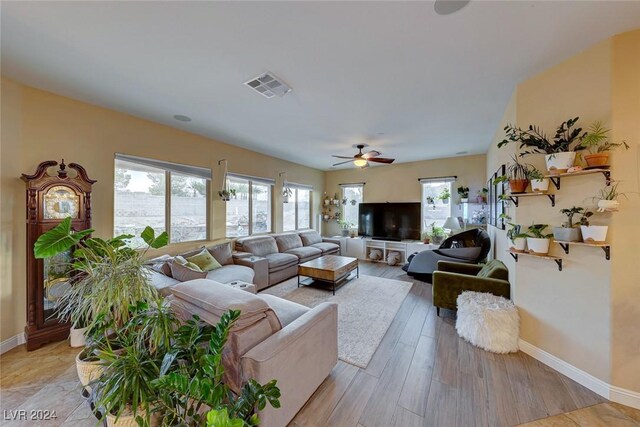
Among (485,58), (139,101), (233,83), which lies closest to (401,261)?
(485,58)

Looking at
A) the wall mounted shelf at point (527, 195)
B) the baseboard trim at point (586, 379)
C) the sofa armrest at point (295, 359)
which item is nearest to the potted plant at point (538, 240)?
the wall mounted shelf at point (527, 195)

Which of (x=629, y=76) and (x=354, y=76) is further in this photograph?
(x=354, y=76)

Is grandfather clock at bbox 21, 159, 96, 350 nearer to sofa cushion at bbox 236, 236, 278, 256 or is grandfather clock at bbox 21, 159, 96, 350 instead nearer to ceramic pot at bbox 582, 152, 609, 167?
sofa cushion at bbox 236, 236, 278, 256

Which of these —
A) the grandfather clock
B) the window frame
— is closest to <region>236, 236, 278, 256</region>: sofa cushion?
the window frame

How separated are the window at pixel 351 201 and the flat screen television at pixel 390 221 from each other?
0.41 m

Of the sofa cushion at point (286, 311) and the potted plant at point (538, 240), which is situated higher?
the potted plant at point (538, 240)

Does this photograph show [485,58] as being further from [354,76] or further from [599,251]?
[599,251]

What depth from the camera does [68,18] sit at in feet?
5.28

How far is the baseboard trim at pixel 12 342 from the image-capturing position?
2297mm

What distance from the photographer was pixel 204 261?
3.63 metres

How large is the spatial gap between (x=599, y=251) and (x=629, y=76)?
53.4 inches

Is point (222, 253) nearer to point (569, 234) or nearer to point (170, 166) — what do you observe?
point (170, 166)

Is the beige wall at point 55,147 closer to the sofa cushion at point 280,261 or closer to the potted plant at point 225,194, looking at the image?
the potted plant at point 225,194

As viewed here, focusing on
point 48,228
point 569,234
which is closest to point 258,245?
point 48,228
